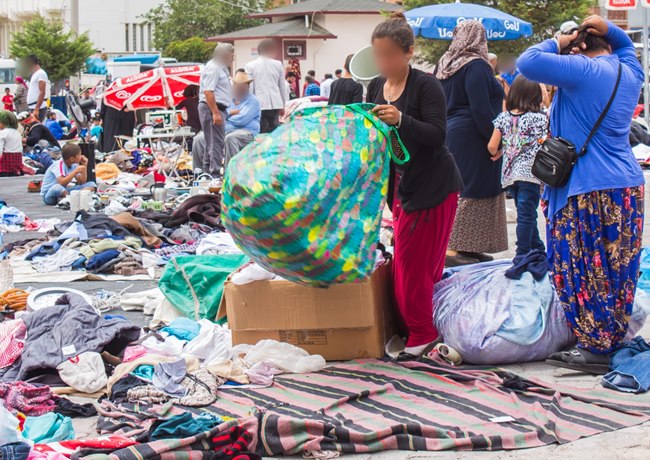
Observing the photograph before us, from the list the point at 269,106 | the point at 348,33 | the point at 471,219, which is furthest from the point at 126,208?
the point at 348,33

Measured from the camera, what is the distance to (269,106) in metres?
15.3

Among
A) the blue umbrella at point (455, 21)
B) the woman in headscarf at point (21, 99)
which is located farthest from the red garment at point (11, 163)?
the blue umbrella at point (455, 21)

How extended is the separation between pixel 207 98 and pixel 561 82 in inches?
383

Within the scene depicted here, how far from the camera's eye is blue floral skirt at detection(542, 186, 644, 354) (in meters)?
5.30

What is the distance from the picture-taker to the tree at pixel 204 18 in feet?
181

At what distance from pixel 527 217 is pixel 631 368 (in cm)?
227

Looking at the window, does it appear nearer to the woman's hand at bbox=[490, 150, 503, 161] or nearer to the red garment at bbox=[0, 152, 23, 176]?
the red garment at bbox=[0, 152, 23, 176]

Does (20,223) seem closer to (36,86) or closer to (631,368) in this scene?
(631,368)

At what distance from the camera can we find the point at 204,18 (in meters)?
55.6

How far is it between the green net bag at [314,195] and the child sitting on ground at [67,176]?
27.7 feet

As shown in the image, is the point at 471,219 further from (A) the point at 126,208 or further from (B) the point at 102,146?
(B) the point at 102,146

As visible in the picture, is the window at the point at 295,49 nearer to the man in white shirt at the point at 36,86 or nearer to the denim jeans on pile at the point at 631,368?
the man in white shirt at the point at 36,86

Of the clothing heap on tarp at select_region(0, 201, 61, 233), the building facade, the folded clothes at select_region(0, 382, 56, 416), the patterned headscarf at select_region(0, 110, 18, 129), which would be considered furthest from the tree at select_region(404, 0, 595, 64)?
the building facade

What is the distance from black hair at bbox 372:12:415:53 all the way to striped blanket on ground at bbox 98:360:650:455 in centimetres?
172
